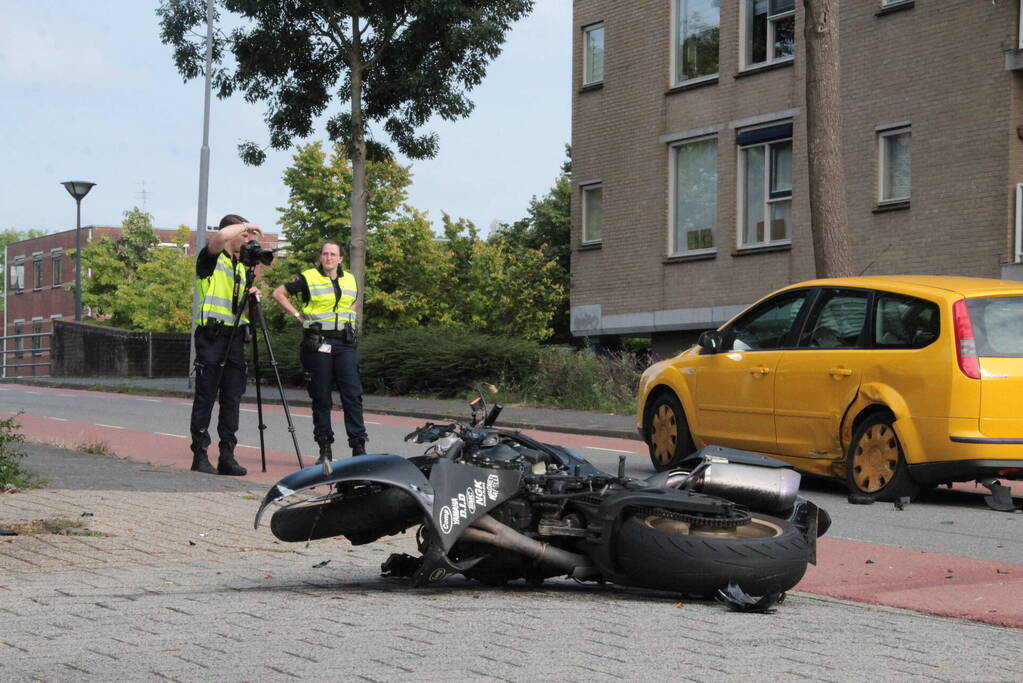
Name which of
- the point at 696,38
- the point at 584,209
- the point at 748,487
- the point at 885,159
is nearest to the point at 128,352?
the point at 584,209

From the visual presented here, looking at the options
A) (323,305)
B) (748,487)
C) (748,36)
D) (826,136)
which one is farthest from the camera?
(748,36)

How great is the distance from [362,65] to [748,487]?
974 inches

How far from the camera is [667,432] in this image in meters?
12.9

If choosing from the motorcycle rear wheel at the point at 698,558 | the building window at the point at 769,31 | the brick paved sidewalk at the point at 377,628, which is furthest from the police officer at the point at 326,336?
the building window at the point at 769,31

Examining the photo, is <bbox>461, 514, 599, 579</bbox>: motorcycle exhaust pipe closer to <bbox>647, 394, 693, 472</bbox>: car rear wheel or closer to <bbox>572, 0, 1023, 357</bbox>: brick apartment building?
<bbox>647, 394, 693, 472</bbox>: car rear wheel

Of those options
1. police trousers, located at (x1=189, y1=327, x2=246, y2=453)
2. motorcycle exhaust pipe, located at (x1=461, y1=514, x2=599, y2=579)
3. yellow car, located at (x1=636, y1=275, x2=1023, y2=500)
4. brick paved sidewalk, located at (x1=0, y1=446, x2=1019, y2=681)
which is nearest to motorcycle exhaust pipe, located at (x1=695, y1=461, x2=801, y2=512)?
brick paved sidewalk, located at (x1=0, y1=446, x2=1019, y2=681)

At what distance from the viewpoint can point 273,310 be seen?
55562 millimetres

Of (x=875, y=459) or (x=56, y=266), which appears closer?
(x=875, y=459)

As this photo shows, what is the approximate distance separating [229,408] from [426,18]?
18.3 meters

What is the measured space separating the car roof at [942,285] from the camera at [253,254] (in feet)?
14.3

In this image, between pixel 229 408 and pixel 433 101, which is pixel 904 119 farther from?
pixel 229 408

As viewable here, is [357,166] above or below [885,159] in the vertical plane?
above

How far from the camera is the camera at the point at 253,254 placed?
11.4m

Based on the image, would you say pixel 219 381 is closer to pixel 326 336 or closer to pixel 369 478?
pixel 326 336
